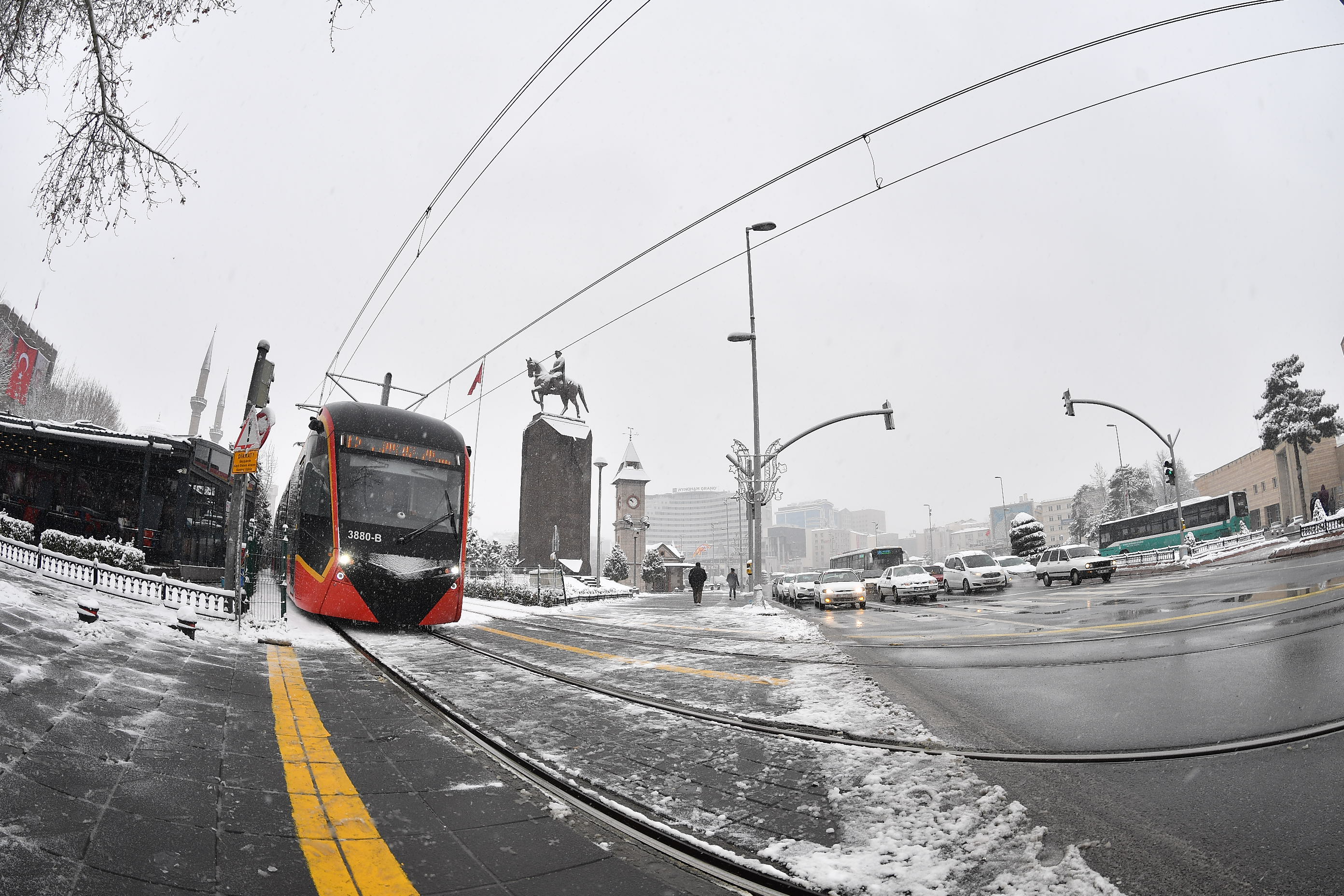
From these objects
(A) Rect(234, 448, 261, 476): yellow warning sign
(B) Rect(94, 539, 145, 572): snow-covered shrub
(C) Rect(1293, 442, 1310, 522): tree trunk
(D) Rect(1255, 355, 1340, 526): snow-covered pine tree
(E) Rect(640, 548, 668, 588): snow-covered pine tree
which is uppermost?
(D) Rect(1255, 355, 1340, 526): snow-covered pine tree

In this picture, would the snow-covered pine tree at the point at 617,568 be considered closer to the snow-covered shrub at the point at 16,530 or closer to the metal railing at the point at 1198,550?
the metal railing at the point at 1198,550

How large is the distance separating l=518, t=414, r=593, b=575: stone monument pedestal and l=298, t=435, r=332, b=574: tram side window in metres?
31.6

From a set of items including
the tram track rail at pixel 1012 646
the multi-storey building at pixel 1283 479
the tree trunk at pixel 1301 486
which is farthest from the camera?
the multi-storey building at pixel 1283 479

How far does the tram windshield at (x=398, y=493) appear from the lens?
10766 millimetres

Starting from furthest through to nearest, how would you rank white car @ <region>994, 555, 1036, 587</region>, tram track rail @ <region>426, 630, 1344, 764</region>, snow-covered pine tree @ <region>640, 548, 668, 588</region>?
snow-covered pine tree @ <region>640, 548, 668, 588</region> < white car @ <region>994, 555, 1036, 587</region> < tram track rail @ <region>426, 630, 1344, 764</region>

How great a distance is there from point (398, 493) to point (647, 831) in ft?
30.8

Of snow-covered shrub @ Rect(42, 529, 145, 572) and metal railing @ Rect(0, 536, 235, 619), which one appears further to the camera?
snow-covered shrub @ Rect(42, 529, 145, 572)

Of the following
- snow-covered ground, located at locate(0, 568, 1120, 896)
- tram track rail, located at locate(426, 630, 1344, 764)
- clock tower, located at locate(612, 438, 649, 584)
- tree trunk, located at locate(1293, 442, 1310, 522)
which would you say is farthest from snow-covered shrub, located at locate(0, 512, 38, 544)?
tree trunk, located at locate(1293, 442, 1310, 522)

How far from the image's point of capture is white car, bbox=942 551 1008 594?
25969mm

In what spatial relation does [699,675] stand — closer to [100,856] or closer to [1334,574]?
[100,856]

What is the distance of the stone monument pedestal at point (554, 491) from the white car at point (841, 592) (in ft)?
78.0

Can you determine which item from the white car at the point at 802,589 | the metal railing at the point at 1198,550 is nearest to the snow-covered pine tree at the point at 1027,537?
the metal railing at the point at 1198,550

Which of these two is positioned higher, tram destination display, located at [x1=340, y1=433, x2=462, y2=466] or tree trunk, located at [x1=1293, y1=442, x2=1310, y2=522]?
tree trunk, located at [x1=1293, y1=442, x2=1310, y2=522]

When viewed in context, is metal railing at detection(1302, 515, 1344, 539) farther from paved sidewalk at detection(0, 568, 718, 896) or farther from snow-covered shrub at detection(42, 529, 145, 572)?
snow-covered shrub at detection(42, 529, 145, 572)
